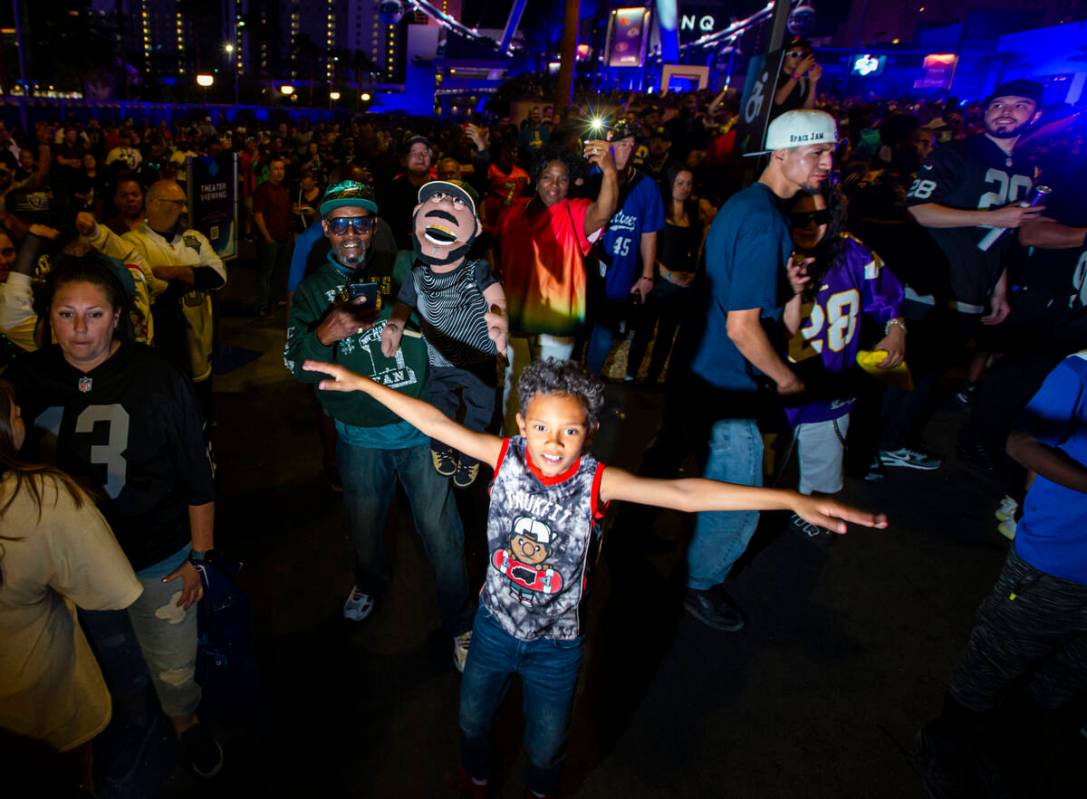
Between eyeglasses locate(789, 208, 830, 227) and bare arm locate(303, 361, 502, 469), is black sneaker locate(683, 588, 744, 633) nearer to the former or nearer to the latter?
bare arm locate(303, 361, 502, 469)

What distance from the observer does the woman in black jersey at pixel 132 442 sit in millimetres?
2172

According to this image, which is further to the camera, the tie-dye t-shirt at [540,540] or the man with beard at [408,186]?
the man with beard at [408,186]

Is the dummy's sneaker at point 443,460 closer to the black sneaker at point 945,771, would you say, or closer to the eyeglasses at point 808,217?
the eyeglasses at point 808,217

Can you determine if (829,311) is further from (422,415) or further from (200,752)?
(200,752)

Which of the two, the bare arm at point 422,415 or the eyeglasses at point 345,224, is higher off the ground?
the eyeglasses at point 345,224

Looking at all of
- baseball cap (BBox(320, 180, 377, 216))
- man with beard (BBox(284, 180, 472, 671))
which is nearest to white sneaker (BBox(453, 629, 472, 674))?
man with beard (BBox(284, 180, 472, 671))

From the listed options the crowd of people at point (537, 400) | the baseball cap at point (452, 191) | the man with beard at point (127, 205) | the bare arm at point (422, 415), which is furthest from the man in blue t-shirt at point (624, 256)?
the bare arm at point (422, 415)

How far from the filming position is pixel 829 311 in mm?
3432

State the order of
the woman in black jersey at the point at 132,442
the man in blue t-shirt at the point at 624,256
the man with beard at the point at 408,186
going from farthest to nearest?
the man with beard at the point at 408,186 → the man in blue t-shirt at the point at 624,256 → the woman in black jersey at the point at 132,442

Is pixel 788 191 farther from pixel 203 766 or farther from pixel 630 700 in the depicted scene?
pixel 203 766

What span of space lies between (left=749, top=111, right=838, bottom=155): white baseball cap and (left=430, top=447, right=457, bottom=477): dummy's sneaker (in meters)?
2.10

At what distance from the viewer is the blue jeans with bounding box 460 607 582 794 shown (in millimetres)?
2178

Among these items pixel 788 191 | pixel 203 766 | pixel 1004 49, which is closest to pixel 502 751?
pixel 203 766

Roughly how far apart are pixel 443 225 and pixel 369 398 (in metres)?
0.85
